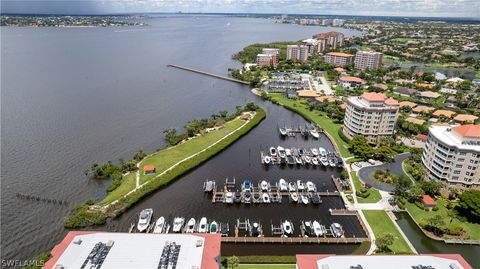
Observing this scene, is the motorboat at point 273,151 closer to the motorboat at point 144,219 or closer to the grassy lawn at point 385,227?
the grassy lawn at point 385,227

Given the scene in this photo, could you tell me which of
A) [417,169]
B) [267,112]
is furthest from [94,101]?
[417,169]

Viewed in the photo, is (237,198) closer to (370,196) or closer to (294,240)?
(294,240)

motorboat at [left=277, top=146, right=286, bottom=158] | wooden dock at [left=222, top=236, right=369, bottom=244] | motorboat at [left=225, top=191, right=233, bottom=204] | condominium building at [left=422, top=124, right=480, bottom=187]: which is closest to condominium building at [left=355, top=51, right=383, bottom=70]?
motorboat at [left=277, top=146, right=286, bottom=158]

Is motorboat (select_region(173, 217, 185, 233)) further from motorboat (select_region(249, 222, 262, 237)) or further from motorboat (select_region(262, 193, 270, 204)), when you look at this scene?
motorboat (select_region(262, 193, 270, 204))

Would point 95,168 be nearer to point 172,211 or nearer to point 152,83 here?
point 172,211

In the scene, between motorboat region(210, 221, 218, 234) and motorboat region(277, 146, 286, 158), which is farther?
motorboat region(277, 146, 286, 158)
